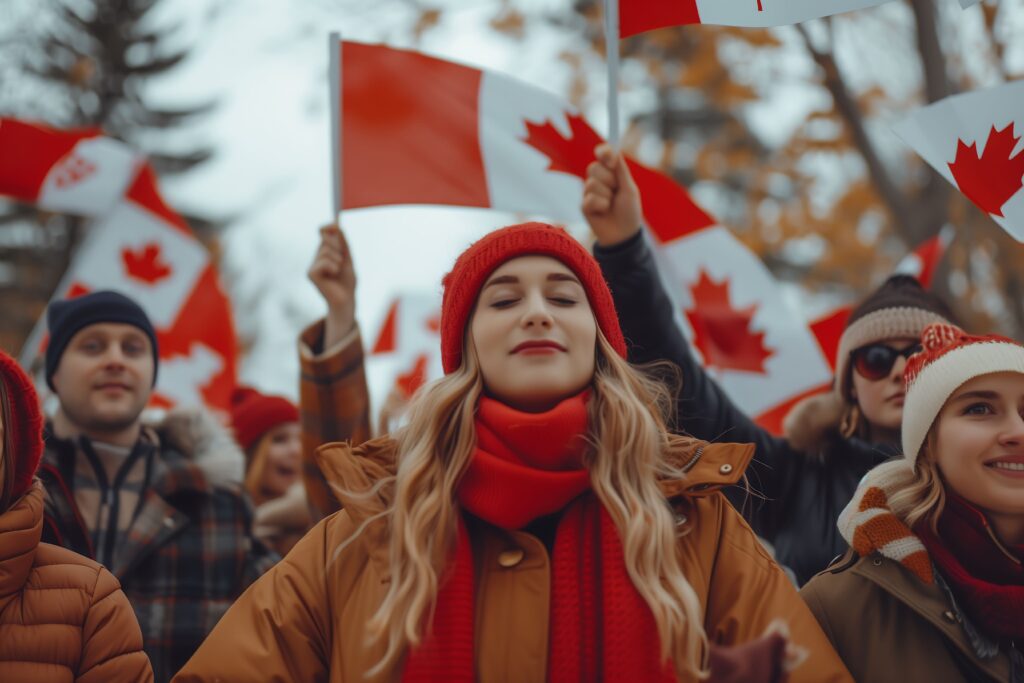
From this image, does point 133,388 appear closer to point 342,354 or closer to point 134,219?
point 342,354

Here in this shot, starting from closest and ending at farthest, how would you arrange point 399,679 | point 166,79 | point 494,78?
1. point 399,679
2. point 494,78
3. point 166,79

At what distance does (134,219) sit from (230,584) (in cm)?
333

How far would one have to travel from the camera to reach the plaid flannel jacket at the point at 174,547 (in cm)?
397

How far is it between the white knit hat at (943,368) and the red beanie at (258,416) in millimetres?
3691

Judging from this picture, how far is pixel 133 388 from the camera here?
4.34 meters

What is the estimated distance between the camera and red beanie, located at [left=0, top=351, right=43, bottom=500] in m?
3.05

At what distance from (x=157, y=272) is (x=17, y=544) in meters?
4.17

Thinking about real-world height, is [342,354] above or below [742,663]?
above

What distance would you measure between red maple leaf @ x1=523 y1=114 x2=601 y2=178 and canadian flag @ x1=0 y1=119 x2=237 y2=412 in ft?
8.95

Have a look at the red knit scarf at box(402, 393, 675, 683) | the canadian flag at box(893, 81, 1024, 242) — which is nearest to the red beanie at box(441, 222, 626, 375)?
the red knit scarf at box(402, 393, 675, 683)

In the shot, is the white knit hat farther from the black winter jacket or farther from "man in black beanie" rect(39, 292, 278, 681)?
"man in black beanie" rect(39, 292, 278, 681)

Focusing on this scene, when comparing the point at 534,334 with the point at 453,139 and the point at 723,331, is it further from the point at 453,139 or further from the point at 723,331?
the point at 723,331

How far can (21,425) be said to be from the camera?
122 inches

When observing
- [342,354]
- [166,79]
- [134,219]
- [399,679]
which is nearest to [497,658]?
[399,679]
